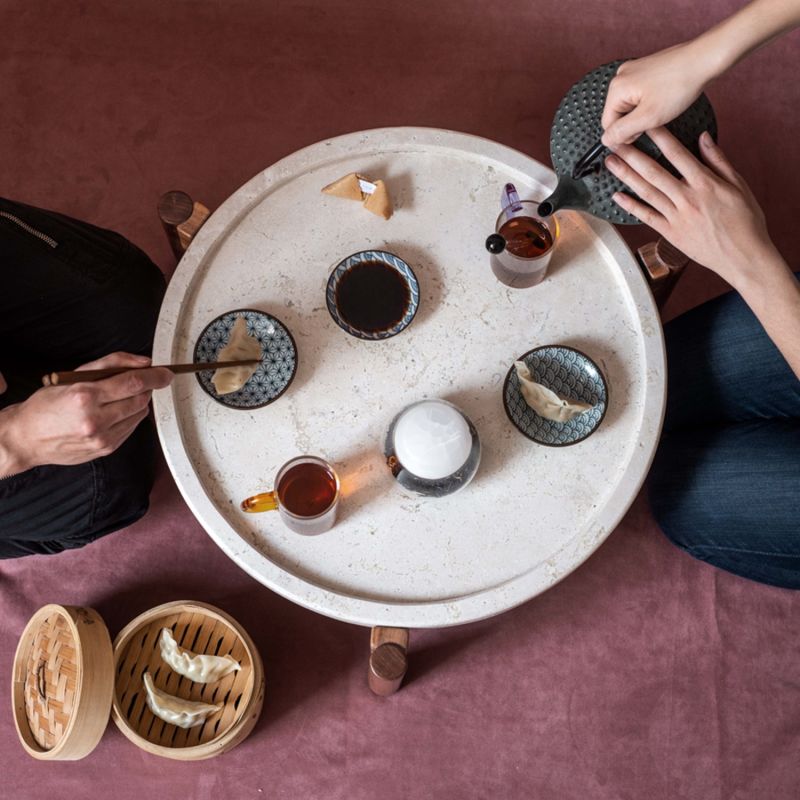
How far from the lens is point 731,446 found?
1.45 meters

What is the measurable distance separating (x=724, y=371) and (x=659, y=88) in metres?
0.62

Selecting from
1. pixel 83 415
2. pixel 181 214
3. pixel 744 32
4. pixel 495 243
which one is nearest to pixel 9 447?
pixel 83 415

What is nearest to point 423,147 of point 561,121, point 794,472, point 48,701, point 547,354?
point 561,121

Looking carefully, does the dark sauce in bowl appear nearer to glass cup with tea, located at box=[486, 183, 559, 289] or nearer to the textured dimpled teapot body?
glass cup with tea, located at box=[486, 183, 559, 289]

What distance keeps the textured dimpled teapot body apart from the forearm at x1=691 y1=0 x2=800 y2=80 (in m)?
0.10

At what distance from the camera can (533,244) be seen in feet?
4.20

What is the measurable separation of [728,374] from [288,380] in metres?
0.85

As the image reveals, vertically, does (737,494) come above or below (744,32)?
below

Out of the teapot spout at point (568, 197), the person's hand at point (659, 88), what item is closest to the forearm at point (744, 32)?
the person's hand at point (659, 88)

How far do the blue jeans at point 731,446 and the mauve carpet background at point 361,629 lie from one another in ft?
0.84

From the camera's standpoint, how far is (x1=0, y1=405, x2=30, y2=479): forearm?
1.18m

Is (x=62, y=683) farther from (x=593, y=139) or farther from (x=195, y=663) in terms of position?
(x=593, y=139)

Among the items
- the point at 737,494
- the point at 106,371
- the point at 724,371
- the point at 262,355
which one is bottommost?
the point at 737,494

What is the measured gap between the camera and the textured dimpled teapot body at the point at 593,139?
1.16 meters
